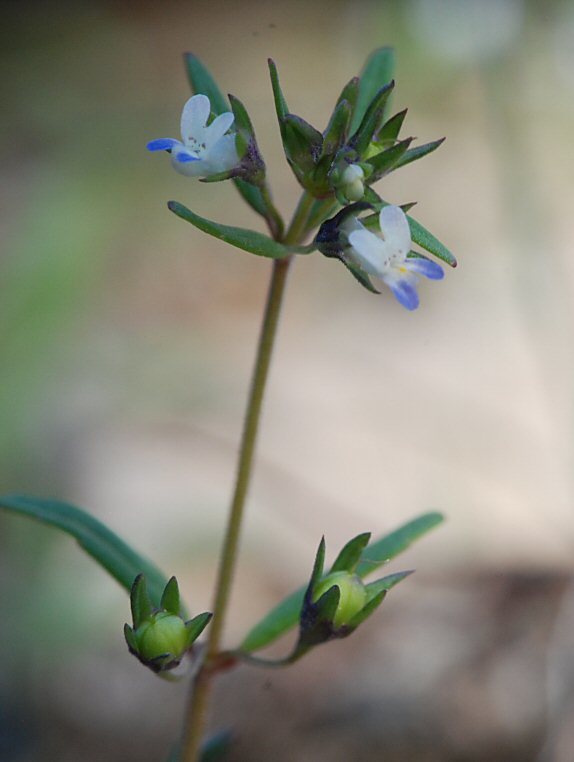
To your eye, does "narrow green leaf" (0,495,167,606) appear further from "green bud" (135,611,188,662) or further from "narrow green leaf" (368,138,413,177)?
"narrow green leaf" (368,138,413,177)

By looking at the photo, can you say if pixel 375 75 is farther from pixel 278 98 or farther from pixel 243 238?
pixel 243 238

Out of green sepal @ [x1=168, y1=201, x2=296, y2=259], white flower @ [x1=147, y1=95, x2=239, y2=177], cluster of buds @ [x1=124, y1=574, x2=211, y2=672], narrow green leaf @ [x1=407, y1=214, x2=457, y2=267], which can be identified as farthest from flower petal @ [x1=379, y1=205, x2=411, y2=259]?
cluster of buds @ [x1=124, y1=574, x2=211, y2=672]

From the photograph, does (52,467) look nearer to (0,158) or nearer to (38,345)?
(38,345)

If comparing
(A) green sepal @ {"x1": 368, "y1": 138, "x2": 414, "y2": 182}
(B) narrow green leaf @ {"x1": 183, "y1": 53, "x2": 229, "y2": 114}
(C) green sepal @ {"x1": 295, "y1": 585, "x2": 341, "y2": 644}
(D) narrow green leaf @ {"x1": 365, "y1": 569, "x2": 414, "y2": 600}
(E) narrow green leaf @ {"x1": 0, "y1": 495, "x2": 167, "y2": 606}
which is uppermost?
(B) narrow green leaf @ {"x1": 183, "y1": 53, "x2": 229, "y2": 114}

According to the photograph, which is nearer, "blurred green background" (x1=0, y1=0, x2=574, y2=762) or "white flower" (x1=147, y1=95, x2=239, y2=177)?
"white flower" (x1=147, y1=95, x2=239, y2=177)

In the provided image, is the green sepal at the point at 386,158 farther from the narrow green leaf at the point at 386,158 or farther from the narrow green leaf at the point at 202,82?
the narrow green leaf at the point at 202,82

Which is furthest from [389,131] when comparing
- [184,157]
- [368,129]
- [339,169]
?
[184,157]

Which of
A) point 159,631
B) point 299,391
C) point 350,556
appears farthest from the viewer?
point 299,391
